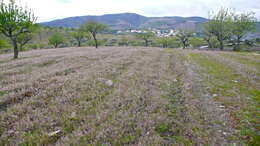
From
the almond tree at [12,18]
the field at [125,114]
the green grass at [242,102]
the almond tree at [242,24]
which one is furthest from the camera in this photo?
the almond tree at [242,24]

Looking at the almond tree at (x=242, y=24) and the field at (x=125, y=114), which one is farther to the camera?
the almond tree at (x=242, y=24)

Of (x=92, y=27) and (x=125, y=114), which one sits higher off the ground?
(x=92, y=27)

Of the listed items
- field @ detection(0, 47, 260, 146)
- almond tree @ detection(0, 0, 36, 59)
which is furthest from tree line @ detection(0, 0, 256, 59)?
field @ detection(0, 47, 260, 146)

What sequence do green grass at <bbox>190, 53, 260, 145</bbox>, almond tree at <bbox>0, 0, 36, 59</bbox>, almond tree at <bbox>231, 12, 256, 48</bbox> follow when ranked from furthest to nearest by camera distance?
almond tree at <bbox>231, 12, 256, 48</bbox> < almond tree at <bbox>0, 0, 36, 59</bbox> < green grass at <bbox>190, 53, 260, 145</bbox>

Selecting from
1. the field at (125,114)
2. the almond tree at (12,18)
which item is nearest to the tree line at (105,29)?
the almond tree at (12,18)

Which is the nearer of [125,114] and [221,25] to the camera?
[125,114]

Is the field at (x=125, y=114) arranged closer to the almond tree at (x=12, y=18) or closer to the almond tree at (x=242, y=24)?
the almond tree at (x=12, y=18)

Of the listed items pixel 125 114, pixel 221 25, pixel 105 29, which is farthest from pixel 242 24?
pixel 125 114

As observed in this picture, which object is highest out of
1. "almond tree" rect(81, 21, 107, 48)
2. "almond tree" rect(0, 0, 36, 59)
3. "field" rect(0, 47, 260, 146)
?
"almond tree" rect(81, 21, 107, 48)

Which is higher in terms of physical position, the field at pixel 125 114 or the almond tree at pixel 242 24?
the almond tree at pixel 242 24

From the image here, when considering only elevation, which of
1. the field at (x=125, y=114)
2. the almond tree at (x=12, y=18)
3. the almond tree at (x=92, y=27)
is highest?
the almond tree at (x=92, y=27)

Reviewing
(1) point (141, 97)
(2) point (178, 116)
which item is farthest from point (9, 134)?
(2) point (178, 116)

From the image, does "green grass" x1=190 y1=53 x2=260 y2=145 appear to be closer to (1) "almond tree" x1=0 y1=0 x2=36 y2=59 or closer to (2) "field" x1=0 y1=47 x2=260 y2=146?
(2) "field" x1=0 y1=47 x2=260 y2=146

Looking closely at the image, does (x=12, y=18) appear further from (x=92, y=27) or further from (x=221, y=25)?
(x=221, y=25)
